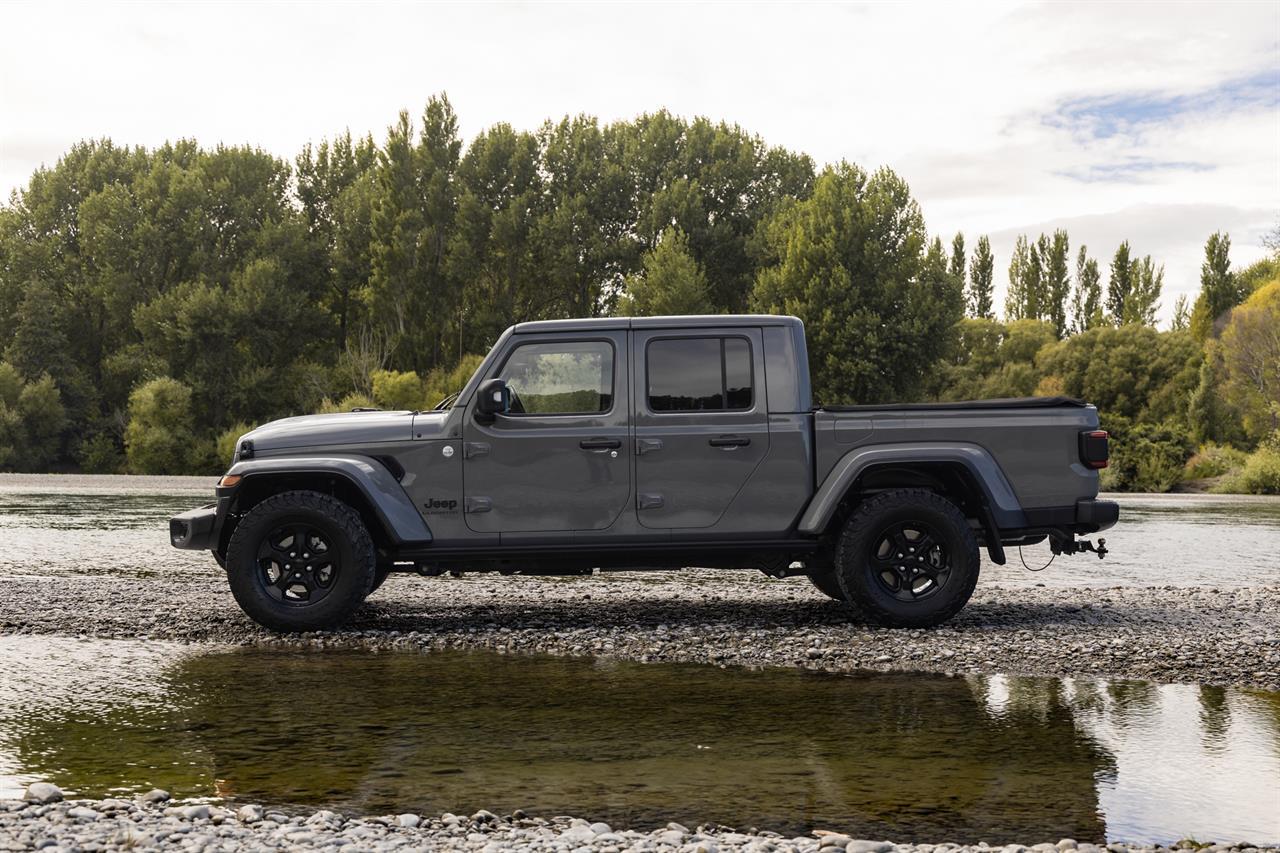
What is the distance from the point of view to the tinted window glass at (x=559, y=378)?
29.0 ft

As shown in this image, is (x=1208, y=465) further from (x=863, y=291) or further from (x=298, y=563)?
(x=298, y=563)

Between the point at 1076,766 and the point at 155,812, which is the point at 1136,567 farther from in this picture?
the point at 155,812

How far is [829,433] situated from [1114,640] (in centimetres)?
241

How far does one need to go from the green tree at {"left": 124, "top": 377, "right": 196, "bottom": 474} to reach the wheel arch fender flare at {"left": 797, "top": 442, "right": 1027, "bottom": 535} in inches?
1649

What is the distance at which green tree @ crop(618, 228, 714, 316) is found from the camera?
49562 mm

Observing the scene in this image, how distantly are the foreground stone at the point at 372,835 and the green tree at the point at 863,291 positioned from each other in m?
42.5

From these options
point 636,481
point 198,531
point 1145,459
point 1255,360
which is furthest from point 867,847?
point 1255,360

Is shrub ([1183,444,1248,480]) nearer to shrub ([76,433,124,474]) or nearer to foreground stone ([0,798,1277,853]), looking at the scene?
foreground stone ([0,798,1277,853])

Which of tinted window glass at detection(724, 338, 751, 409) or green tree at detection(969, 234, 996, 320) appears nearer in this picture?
tinted window glass at detection(724, 338, 751, 409)

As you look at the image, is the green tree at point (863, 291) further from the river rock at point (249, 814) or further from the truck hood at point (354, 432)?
the river rock at point (249, 814)

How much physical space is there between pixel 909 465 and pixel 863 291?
135ft

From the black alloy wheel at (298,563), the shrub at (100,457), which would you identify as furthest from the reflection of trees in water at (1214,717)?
the shrub at (100,457)

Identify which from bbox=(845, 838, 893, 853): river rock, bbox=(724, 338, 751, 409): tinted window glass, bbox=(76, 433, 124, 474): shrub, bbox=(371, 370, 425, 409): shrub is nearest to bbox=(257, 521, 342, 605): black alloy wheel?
bbox=(724, 338, 751, 409): tinted window glass

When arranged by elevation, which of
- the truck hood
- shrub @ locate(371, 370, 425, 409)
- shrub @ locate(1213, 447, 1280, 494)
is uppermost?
shrub @ locate(371, 370, 425, 409)
